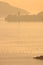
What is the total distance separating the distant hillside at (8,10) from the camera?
0.89 m

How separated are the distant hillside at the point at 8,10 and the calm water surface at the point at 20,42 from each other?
0.32ft

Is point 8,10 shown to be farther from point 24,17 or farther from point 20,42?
point 20,42

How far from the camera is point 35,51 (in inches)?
25.6

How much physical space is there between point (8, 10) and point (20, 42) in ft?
0.94

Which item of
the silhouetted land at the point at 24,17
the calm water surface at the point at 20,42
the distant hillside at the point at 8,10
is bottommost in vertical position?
the calm water surface at the point at 20,42

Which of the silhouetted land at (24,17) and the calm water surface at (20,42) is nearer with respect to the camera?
the calm water surface at (20,42)

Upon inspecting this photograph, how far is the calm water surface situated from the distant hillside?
10 centimetres

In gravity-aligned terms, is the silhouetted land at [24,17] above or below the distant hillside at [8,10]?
below

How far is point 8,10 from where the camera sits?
2.98 ft

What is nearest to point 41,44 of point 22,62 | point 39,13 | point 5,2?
point 22,62

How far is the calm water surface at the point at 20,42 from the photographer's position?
62 centimetres

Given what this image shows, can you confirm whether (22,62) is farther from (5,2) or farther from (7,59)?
(5,2)

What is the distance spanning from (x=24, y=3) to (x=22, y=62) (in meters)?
0.44

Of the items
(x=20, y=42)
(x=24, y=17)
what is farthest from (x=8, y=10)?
(x=20, y=42)
